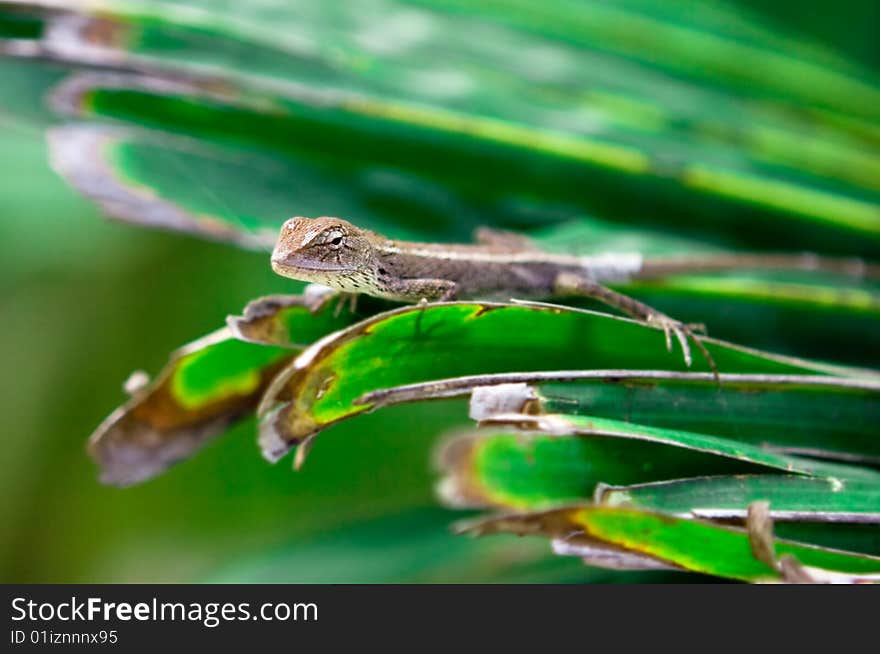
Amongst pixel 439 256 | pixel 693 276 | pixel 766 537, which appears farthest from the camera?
pixel 693 276

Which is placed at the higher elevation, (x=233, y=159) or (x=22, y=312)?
(x=22, y=312)

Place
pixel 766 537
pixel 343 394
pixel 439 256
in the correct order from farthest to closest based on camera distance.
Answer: pixel 439 256 → pixel 343 394 → pixel 766 537

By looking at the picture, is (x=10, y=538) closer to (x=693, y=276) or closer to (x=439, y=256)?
(x=439, y=256)

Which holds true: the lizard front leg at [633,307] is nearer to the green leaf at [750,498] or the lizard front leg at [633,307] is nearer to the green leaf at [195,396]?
the green leaf at [750,498]

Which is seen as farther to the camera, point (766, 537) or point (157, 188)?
point (157, 188)

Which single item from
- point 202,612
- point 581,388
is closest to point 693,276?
point 581,388

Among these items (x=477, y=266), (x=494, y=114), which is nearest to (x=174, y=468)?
(x=477, y=266)

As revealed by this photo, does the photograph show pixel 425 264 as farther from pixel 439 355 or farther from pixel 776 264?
pixel 776 264

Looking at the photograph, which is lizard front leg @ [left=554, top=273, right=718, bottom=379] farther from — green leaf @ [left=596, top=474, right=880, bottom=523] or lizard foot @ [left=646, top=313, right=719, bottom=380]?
green leaf @ [left=596, top=474, right=880, bottom=523]
